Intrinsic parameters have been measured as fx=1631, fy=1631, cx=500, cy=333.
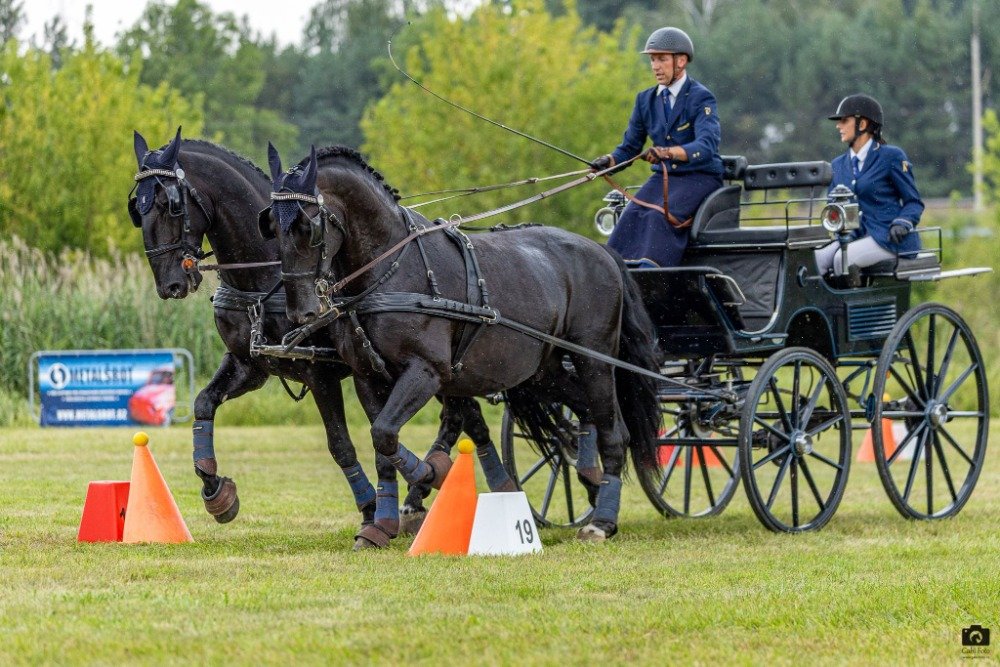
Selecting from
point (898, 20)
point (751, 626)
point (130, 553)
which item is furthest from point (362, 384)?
point (898, 20)

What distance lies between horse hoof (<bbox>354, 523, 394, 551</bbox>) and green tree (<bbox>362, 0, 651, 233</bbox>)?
16.1 m

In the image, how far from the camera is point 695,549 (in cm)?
768

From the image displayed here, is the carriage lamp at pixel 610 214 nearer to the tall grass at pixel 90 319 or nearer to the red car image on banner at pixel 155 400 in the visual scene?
the red car image on banner at pixel 155 400

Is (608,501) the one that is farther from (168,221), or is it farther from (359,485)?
(168,221)

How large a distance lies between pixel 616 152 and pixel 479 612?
12.6 ft

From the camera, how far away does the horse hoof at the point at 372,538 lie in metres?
7.54

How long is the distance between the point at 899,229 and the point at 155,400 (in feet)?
31.0

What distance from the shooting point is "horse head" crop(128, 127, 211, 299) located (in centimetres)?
749

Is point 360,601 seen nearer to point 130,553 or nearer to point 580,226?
point 130,553

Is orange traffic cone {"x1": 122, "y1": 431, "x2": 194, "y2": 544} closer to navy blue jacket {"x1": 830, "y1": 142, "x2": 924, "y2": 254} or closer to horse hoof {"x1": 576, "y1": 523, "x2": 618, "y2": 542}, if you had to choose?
horse hoof {"x1": 576, "y1": 523, "x2": 618, "y2": 542}

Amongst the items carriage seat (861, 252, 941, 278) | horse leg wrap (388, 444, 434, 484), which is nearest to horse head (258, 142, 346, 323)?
horse leg wrap (388, 444, 434, 484)

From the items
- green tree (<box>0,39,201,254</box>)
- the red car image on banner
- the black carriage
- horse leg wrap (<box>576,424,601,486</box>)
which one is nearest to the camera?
horse leg wrap (<box>576,424,601,486</box>)

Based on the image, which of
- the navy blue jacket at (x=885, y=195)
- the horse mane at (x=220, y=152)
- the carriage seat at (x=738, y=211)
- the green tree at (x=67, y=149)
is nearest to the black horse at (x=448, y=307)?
the carriage seat at (x=738, y=211)

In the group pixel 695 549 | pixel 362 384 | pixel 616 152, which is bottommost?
pixel 695 549
